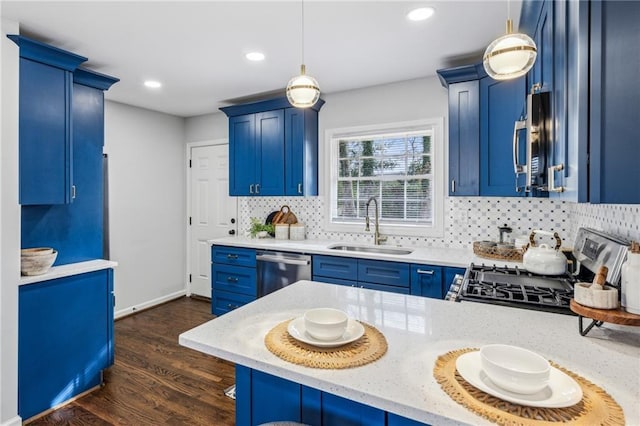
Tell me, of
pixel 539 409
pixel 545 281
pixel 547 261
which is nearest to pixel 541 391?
pixel 539 409

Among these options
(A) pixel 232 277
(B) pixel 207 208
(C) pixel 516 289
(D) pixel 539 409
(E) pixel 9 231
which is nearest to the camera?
(D) pixel 539 409

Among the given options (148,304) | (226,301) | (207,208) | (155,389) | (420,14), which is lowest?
(155,389)

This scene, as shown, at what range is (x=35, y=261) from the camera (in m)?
2.26

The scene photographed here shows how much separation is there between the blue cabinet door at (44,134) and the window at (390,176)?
95.6 inches

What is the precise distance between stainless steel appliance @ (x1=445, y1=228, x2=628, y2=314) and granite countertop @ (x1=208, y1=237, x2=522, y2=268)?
16.0 inches

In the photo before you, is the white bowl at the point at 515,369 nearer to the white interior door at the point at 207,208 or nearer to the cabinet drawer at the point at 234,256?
the cabinet drawer at the point at 234,256

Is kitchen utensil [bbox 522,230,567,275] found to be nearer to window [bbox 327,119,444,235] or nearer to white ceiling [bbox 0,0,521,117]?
window [bbox 327,119,444,235]

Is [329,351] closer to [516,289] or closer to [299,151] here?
[516,289]

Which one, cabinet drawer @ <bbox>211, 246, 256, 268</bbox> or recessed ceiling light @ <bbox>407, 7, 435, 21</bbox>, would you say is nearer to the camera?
recessed ceiling light @ <bbox>407, 7, 435, 21</bbox>

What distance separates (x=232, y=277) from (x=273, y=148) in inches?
60.2

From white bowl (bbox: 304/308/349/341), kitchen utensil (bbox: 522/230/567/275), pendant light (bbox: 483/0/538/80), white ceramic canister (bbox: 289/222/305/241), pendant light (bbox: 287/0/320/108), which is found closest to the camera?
white bowl (bbox: 304/308/349/341)

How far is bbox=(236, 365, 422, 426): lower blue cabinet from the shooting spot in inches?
39.4

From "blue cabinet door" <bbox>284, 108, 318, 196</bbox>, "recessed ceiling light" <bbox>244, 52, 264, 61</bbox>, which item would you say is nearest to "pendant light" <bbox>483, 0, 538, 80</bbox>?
"recessed ceiling light" <bbox>244, 52, 264, 61</bbox>

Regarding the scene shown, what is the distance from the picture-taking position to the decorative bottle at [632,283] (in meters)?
1.06
